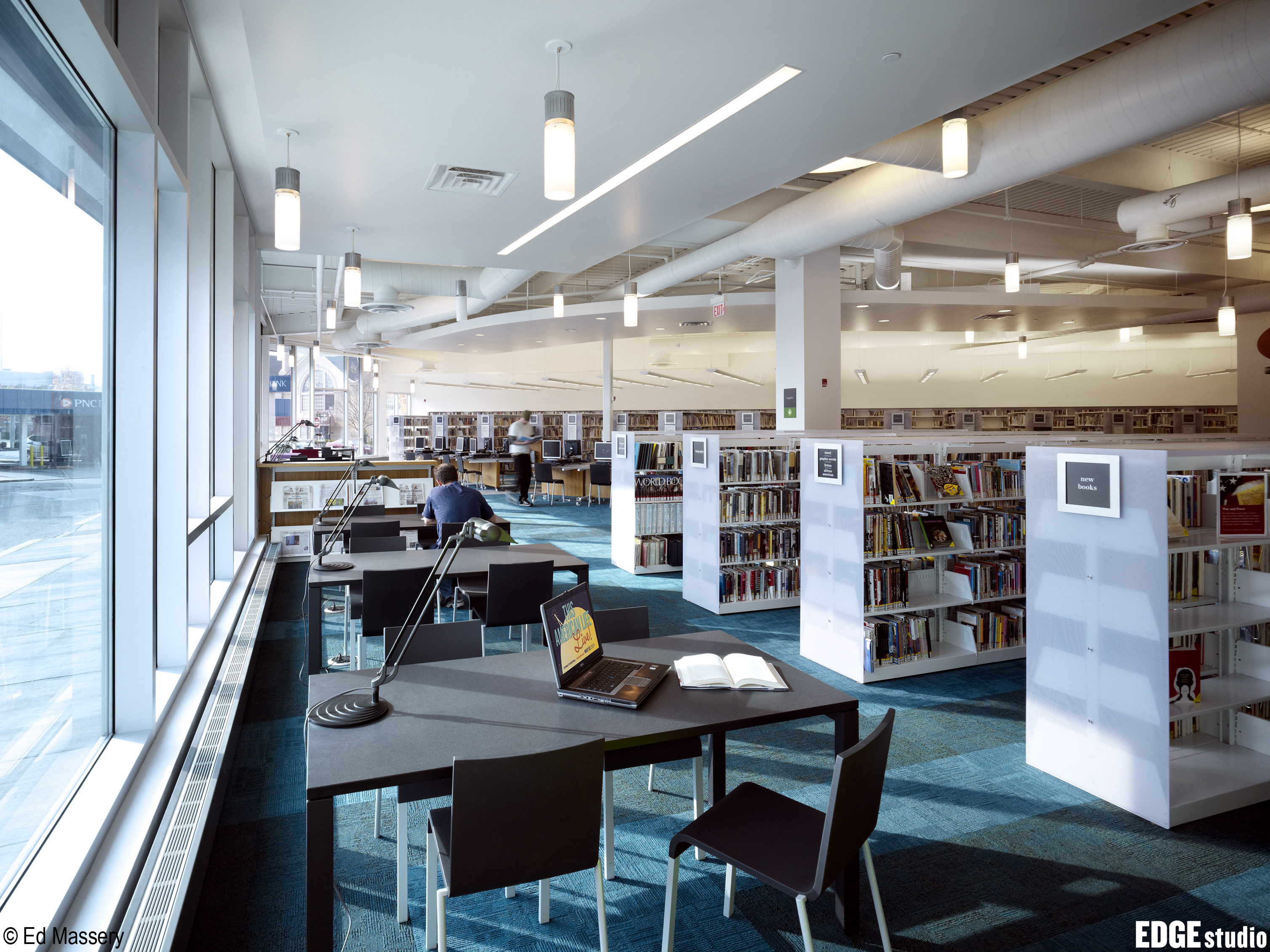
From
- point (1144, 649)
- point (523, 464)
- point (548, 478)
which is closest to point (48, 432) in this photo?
point (1144, 649)

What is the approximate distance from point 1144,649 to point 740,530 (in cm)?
374

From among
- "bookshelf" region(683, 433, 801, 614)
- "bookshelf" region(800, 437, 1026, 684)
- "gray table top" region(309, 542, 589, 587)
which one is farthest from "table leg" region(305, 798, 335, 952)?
"bookshelf" region(683, 433, 801, 614)

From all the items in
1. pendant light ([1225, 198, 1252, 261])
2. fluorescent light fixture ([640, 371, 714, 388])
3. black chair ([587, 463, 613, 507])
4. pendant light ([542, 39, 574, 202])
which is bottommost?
black chair ([587, 463, 613, 507])

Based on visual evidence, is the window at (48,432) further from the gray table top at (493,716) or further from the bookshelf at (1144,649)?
the bookshelf at (1144,649)

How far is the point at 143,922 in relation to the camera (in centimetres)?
188

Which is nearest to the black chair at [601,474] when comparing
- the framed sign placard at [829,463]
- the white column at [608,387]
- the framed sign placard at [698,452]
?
the white column at [608,387]

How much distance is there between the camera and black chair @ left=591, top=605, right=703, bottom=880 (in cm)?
241

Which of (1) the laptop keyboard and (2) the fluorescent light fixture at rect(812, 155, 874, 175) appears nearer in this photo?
(1) the laptop keyboard

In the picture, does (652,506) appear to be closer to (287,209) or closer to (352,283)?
(352,283)

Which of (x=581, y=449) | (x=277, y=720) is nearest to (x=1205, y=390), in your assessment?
(x=581, y=449)

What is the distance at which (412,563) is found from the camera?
4.49 m

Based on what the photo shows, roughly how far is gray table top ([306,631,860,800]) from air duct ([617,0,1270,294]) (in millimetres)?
3689

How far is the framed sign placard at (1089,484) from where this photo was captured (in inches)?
123

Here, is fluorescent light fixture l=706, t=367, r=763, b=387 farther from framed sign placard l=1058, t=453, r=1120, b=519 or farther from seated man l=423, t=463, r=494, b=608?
framed sign placard l=1058, t=453, r=1120, b=519
